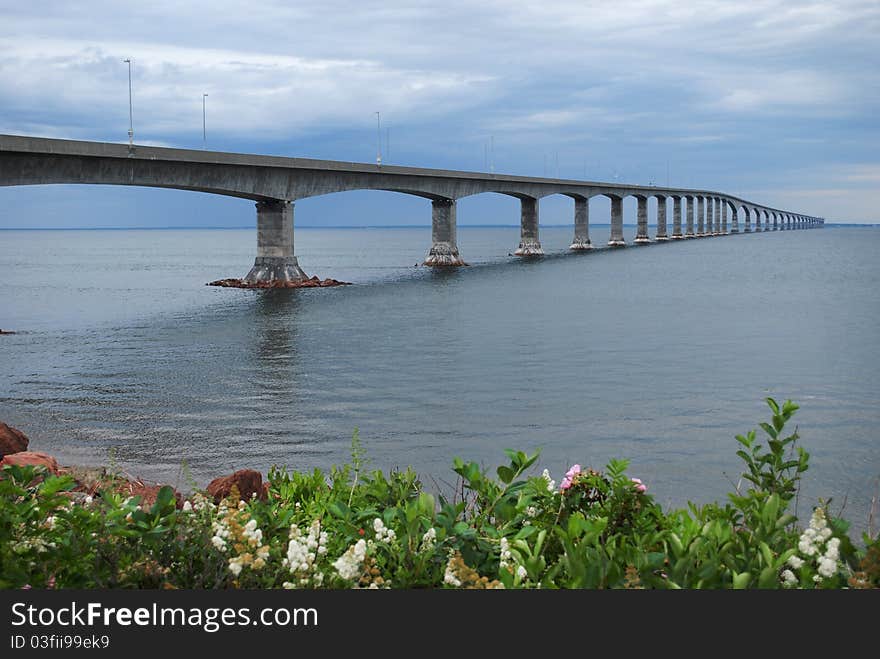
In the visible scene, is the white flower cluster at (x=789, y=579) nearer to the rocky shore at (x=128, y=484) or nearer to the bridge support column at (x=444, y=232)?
the rocky shore at (x=128, y=484)

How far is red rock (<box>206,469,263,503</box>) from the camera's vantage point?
378 inches

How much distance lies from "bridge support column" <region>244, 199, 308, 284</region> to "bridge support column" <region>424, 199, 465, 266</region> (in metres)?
27.2

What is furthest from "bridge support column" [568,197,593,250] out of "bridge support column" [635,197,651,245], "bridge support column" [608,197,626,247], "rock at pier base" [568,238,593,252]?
"bridge support column" [635,197,651,245]

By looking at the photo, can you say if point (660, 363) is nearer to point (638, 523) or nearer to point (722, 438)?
point (722, 438)

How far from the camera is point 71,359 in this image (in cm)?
3178

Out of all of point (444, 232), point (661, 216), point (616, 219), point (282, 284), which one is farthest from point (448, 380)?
point (661, 216)

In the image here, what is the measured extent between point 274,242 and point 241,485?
57901 millimetres

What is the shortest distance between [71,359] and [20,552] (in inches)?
1146

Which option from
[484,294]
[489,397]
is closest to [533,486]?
[489,397]

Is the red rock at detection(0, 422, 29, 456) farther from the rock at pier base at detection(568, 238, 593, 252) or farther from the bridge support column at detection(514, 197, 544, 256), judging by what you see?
the rock at pier base at detection(568, 238, 593, 252)

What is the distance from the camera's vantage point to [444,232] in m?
92.4

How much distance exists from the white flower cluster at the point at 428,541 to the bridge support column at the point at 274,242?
61532mm

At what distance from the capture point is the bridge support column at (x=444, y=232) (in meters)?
91.6

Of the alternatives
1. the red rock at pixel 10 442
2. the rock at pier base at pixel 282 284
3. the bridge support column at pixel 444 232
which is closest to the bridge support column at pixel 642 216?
the bridge support column at pixel 444 232
